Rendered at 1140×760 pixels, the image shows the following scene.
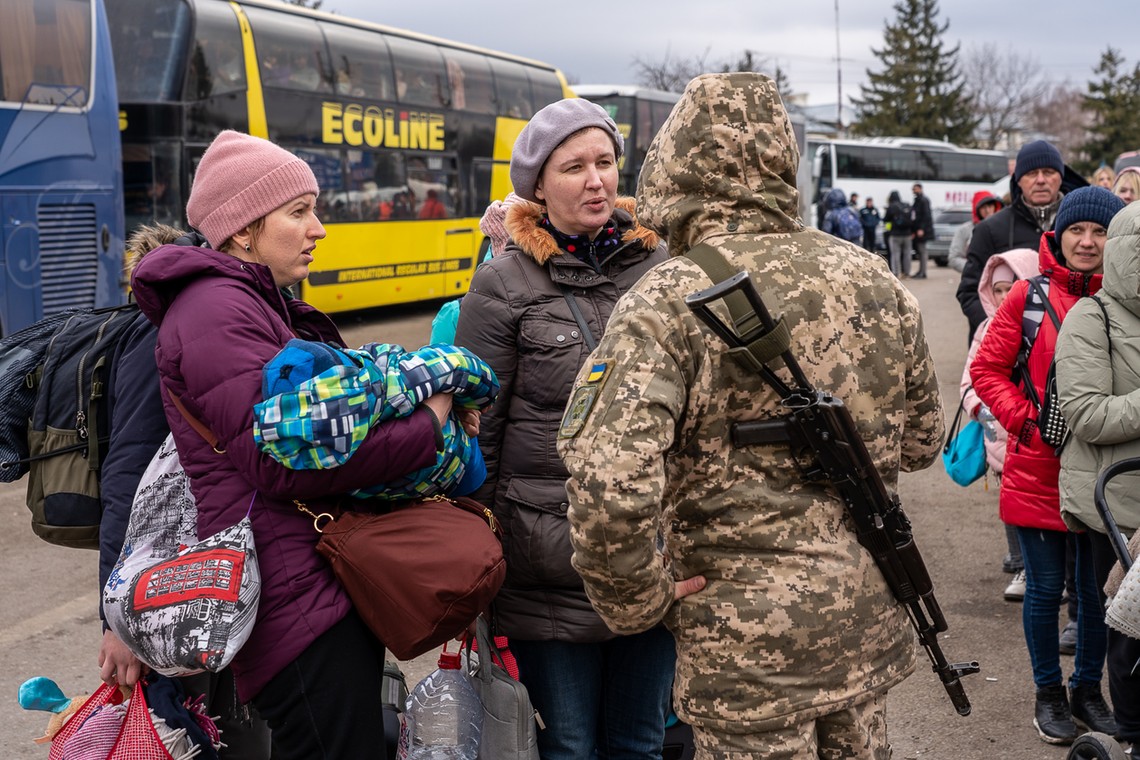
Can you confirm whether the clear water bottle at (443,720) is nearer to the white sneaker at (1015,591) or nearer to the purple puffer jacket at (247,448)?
the purple puffer jacket at (247,448)

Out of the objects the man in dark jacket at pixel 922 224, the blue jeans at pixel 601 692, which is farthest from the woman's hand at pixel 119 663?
the man in dark jacket at pixel 922 224

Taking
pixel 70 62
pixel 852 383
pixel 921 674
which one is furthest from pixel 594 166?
pixel 70 62

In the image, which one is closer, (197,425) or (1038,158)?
(197,425)

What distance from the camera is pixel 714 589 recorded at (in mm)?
2271

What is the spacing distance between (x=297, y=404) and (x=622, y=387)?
62 cm

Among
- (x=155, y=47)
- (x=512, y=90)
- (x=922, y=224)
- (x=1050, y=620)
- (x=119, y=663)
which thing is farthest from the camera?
(x=922, y=224)

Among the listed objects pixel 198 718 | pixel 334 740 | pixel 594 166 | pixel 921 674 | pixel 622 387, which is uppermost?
pixel 594 166

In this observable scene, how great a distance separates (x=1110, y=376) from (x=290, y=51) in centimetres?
1229

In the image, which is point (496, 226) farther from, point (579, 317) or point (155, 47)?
point (155, 47)

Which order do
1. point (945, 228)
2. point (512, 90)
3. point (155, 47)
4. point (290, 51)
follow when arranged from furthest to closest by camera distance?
point (945, 228), point (512, 90), point (290, 51), point (155, 47)

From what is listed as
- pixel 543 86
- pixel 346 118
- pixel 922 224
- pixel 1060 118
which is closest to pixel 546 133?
pixel 346 118

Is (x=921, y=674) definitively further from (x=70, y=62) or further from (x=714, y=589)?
(x=70, y=62)

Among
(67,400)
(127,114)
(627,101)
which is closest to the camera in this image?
(67,400)

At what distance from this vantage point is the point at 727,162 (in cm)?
231
